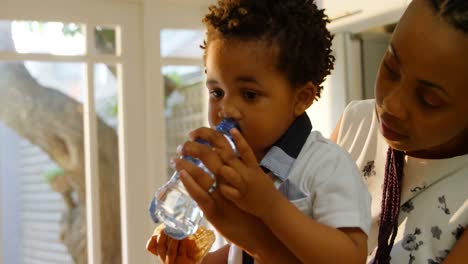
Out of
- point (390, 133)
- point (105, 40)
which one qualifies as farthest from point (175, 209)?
point (105, 40)

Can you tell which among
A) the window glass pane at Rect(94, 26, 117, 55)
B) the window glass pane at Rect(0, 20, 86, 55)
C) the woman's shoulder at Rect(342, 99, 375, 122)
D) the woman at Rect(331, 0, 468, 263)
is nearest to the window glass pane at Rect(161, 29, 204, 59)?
the window glass pane at Rect(94, 26, 117, 55)

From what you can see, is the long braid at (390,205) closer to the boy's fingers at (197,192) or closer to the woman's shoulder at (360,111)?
the woman's shoulder at (360,111)

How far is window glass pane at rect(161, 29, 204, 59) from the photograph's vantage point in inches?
87.8

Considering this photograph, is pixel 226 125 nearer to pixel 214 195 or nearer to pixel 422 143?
pixel 214 195

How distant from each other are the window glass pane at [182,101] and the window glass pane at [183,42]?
0.07 m

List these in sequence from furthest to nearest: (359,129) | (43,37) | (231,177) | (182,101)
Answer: (182,101) → (43,37) → (359,129) → (231,177)

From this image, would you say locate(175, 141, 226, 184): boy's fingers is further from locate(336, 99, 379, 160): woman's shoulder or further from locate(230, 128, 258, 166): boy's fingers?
locate(336, 99, 379, 160): woman's shoulder

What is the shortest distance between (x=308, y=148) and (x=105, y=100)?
4.82ft

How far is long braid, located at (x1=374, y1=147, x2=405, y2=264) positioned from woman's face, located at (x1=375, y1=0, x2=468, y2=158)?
105mm

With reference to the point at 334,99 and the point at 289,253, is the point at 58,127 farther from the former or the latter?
the point at 289,253

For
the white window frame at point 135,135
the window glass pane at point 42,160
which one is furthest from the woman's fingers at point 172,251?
the window glass pane at point 42,160

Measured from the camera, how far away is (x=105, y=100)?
222 cm

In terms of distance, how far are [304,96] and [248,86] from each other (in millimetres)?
119

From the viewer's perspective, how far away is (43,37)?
2086 mm
